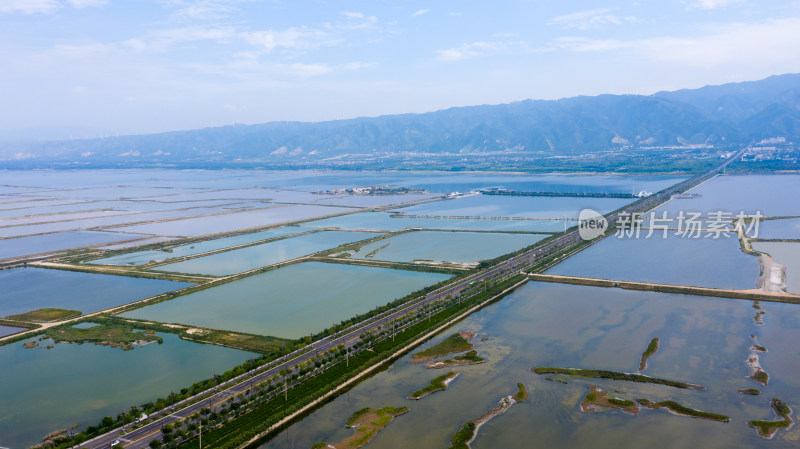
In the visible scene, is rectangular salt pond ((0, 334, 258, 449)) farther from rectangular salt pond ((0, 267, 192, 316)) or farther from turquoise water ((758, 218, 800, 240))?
turquoise water ((758, 218, 800, 240))

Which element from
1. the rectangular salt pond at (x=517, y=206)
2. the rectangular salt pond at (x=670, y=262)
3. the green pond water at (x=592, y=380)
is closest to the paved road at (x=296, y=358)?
the green pond water at (x=592, y=380)

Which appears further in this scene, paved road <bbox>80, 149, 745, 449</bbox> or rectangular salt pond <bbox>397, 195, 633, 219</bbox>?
rectangular salt pond <bbox>397, 195, 633, 219</bbox>

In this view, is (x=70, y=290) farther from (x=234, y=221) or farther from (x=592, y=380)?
(x=592, y=380)

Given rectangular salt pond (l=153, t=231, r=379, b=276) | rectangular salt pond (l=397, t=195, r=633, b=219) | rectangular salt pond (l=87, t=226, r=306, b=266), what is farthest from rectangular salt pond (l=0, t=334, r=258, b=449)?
rectangular salt pond (l=397, t=195, r=633, b=219)

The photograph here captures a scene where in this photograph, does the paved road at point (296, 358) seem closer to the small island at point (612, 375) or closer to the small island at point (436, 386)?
the small island at point (436, 386)

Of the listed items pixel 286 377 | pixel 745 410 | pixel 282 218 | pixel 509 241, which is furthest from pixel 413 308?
pixel 282 218

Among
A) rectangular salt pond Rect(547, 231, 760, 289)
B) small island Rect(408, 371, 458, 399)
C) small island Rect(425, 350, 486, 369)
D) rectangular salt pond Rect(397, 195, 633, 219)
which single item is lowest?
small island Rect(408, 371, 458, 399)

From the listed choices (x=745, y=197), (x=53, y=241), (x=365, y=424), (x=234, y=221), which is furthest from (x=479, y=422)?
(x=745, y=197)
